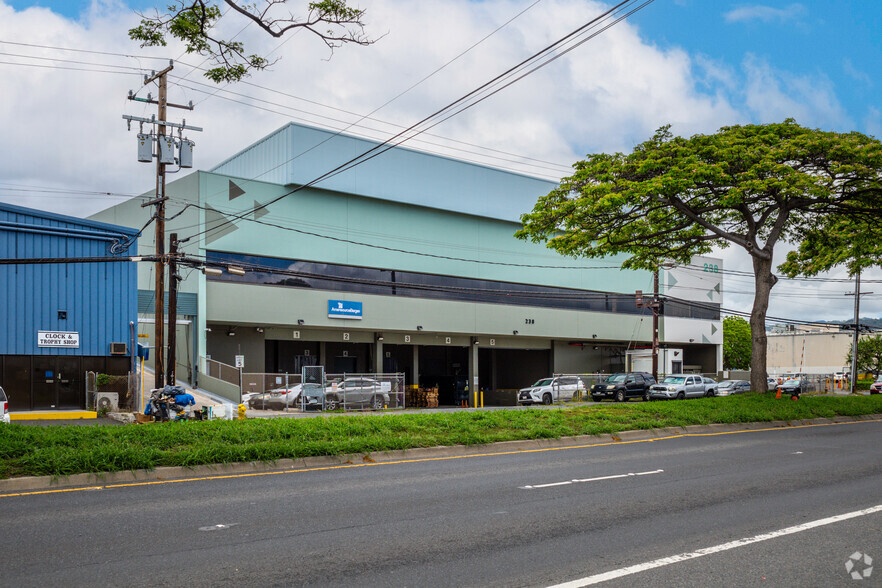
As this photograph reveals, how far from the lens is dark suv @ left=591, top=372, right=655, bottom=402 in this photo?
43375 millimetres

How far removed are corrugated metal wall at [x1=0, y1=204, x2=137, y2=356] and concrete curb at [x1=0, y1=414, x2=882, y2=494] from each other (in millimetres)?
20717

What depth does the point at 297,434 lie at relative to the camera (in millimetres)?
14766

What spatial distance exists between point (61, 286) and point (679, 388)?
106 feet

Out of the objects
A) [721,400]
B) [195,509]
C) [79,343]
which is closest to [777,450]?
[721,400]

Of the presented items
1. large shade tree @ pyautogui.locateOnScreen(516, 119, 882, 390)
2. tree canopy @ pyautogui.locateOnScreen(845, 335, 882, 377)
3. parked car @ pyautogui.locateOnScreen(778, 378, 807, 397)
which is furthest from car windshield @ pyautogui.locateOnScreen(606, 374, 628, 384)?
tree canopy @ pyautogui.locateOnScreen(845, 335, 882, 377)

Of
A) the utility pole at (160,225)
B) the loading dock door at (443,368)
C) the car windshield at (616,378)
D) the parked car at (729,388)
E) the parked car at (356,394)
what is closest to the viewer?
the utility pole at (160,225)

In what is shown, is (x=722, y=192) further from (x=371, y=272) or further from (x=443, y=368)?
(x=443, y=368)

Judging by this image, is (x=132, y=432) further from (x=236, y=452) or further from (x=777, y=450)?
(x=777, y=450)

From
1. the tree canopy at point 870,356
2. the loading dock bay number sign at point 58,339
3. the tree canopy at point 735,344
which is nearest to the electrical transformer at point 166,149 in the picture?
the loading dock bay number sign at point 58,339

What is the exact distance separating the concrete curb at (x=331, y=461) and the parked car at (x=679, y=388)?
73.3ft

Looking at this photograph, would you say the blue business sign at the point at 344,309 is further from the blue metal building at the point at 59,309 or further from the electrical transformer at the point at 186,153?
the electrical transformer at the point at 186,153

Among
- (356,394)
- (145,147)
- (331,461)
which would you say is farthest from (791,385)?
(331,461)

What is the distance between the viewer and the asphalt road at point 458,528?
20.8 ft

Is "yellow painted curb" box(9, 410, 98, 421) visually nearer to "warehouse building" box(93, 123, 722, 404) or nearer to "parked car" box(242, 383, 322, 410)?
"parked car" box(242, 383, 322, 410)
